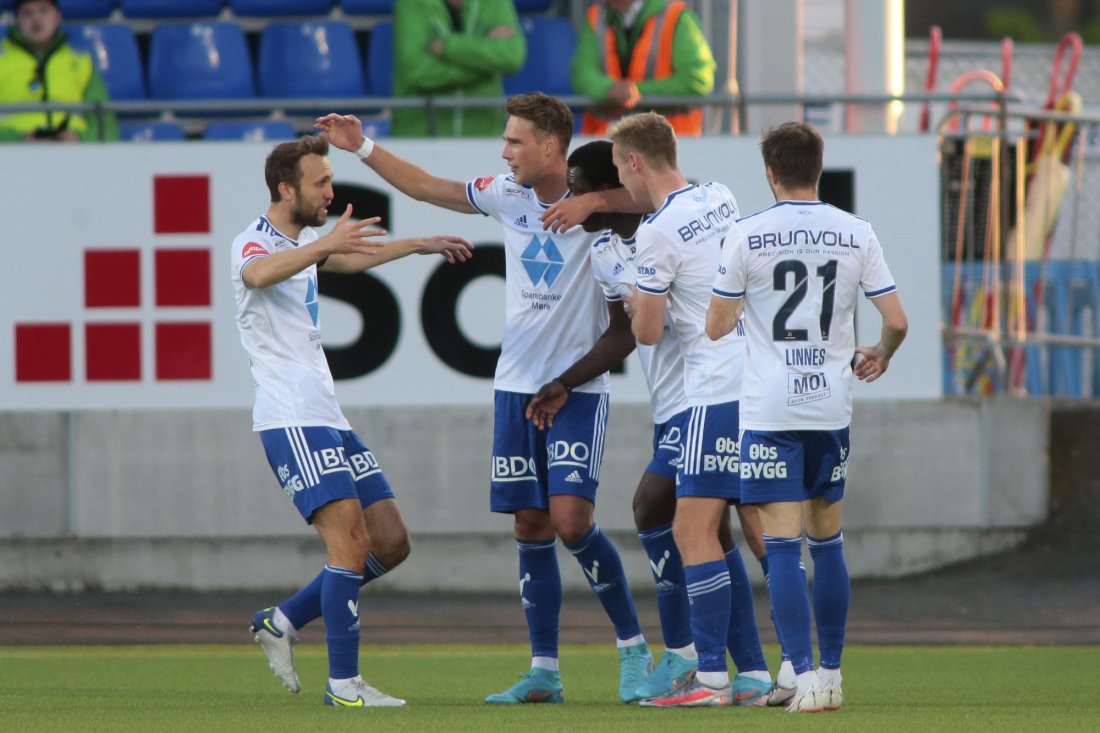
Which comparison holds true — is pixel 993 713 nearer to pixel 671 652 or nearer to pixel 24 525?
pixel 671 652

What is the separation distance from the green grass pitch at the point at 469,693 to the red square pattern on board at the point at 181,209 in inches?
114

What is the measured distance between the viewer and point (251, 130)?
12094 mm

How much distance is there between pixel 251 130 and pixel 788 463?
6.76 m

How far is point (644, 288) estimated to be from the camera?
6.56 meters

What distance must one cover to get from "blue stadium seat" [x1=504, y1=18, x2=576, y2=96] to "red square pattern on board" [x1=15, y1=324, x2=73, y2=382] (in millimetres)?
3614

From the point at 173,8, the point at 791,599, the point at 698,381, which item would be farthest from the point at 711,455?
the point at 173,8

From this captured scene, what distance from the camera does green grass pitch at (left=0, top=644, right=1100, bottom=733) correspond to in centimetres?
600

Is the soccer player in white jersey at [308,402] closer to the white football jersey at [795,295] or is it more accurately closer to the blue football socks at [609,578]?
the blue football socks at [609,578]

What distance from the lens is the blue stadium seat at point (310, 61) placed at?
1305 cm

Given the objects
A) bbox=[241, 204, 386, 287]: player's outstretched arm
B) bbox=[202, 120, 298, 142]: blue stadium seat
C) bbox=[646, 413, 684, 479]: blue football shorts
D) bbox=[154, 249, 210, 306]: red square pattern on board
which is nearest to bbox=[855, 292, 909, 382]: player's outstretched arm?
bbox=[646, 413, 684, 479]: blue football shorts

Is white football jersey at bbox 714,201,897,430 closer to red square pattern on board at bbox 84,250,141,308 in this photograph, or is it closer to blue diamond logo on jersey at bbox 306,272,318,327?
blue diamond logo on jersey at bbox 306,272,318,327

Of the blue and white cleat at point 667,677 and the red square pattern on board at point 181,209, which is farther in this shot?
the red square pattern on board at point 181,209

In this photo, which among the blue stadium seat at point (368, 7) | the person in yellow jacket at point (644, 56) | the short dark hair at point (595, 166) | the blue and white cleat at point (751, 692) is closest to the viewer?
the blue and white cleat at point (751, 692)

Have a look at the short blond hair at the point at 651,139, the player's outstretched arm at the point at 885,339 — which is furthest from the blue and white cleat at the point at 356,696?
the short blond hair at the point at 651,139
